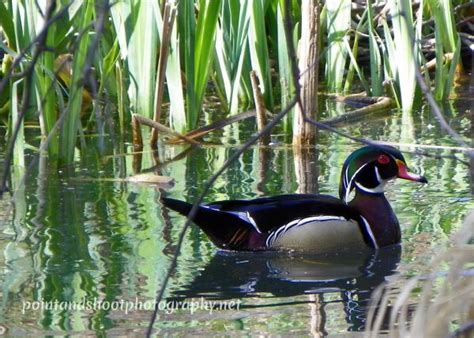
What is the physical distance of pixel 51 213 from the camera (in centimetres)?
600

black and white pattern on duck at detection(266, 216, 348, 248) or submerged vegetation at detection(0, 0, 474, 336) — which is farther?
submerged vegetation at detection(0, 0, 474, 336)

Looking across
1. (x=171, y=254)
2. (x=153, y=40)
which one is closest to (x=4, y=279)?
(x=171, y=254)

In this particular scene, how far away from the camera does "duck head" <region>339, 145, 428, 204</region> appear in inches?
235

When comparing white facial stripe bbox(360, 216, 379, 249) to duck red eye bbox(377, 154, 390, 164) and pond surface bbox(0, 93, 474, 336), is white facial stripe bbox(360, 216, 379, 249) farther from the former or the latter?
duck red eye bbox(377, 154, 390, 164)

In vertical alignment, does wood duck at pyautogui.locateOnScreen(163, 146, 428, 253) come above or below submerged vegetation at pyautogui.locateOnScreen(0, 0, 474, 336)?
below

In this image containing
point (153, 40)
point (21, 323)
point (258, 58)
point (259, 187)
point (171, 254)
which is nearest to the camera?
point (21, 323)

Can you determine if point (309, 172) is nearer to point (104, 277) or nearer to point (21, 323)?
point (104, 277)

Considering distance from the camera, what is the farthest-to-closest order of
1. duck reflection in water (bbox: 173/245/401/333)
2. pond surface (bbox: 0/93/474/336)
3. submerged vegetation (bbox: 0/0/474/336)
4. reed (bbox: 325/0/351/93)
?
reed (bbox: 325/0/351/93) < submerged vegetation (bbox: 0/0/474/336) < duck reflection in water (bbox: 173/245/401/333) < pond surface (bbox: 0/93/474/336)

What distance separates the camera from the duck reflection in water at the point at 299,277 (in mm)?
4617

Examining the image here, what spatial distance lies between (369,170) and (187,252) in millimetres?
1179

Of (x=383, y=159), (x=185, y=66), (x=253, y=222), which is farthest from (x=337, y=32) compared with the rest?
(x=253, y=222)

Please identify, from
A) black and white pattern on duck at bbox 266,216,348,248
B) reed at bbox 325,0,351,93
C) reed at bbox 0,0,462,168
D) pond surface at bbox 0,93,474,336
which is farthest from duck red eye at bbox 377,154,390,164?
reed at bbox 325,0,351,93

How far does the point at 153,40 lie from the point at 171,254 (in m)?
2.54

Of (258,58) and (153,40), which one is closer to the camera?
(153,40)
